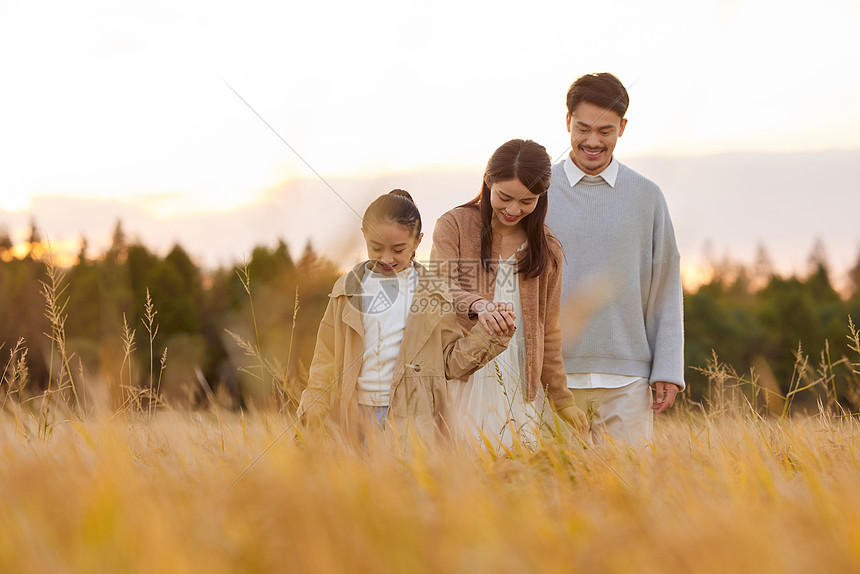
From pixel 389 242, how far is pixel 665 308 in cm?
184

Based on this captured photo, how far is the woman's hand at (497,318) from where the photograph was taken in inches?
117

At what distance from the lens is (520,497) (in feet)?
6.33

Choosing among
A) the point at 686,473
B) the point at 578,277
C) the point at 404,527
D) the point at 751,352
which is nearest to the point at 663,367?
the point at 578,277

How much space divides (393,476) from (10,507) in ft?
3.40

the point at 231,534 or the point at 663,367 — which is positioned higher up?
the point at 231,534

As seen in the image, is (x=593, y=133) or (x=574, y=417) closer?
(x=574, y=417)

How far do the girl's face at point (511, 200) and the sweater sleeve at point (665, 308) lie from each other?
3.85 feet

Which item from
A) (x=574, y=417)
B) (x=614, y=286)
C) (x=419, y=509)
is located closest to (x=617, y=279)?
(x=614, y=286)

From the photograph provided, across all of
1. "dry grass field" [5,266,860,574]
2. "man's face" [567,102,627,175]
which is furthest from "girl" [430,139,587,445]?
"dry grass field" [5,266,860,574]

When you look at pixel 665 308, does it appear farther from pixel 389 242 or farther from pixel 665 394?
pixel 389 242

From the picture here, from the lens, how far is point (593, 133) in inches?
159

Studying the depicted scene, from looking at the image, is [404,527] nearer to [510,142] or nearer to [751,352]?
[510,142]

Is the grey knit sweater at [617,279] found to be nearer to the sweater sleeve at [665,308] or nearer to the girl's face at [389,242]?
the sweater sleeve at [665,308]

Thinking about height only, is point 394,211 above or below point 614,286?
above
